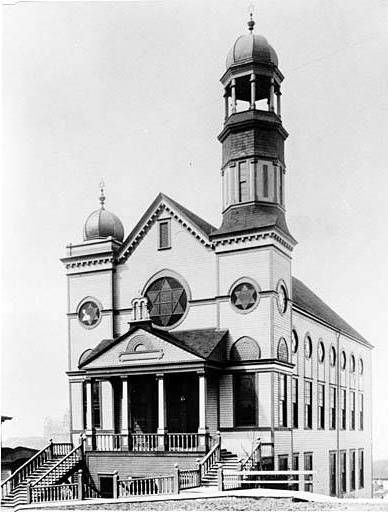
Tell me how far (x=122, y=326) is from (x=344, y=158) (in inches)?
514

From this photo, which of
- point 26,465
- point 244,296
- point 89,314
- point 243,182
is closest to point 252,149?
point 243,182

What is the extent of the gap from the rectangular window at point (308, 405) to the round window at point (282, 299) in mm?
5680

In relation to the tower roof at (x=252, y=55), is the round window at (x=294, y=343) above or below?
below

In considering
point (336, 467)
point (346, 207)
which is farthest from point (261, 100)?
point (336, 467)

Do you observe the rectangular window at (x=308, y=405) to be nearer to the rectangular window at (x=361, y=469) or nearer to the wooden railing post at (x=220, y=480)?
the rectangular window at (x=361, y=469)

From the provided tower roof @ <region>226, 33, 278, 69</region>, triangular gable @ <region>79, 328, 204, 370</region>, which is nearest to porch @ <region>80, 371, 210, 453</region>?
triangular gable @ <region>79, 328, 204, 370</region>

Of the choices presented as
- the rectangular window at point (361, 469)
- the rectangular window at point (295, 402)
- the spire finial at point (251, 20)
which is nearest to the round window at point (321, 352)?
the rectangular window at point (295, 402)

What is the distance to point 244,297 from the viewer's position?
29.8m

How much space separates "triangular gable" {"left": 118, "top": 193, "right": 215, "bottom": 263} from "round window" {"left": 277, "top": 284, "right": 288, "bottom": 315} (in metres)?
3.37

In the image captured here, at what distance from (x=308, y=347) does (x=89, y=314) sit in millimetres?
10190

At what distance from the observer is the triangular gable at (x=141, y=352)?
2833 cm

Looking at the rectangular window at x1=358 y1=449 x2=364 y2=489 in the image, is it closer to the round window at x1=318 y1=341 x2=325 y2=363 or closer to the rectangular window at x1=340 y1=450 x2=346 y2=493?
the rectangular window at x1=340 y1=450 x2=346 y2=493

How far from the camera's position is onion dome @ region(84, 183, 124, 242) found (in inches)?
1404

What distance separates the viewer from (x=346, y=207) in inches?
945
